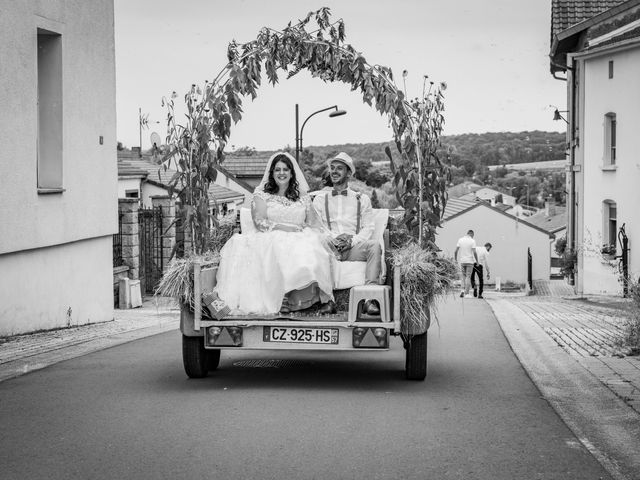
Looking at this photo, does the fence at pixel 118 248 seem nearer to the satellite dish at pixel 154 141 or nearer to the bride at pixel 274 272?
the satellite dish at pixel 154 141

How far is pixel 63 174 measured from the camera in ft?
55.3

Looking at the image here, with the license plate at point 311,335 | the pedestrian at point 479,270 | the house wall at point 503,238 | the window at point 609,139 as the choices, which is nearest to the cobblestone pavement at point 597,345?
the license plate at point 311,335

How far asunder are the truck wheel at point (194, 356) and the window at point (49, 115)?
25.5 ft

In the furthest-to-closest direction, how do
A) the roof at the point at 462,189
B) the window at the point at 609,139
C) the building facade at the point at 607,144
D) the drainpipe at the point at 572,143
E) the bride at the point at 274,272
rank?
the roof at the point at 462,189
the drainpipe at the point at 572,143
the window at the point at 609,139
the building facade at the point at 607,144
the bride at the point at 274,272

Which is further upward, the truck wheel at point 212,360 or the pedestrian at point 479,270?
the truck wheel at point 212,360

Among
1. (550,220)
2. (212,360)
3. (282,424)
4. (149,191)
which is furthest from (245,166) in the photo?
(550,220)

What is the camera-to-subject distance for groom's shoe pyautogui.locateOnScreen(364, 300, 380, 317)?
9.33m

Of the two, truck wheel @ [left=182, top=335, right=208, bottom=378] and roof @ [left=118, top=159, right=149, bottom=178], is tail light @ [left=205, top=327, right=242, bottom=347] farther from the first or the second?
roof @ [left=118, top=159, right=149, bottom=178]

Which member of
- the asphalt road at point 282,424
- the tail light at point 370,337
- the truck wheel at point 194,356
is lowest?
the asphalt road at point 282,424

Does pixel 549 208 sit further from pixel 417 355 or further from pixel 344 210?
pixel 417 355

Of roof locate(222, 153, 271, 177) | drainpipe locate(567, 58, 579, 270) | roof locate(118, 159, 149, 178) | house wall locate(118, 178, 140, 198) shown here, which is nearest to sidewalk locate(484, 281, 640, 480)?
drainpipe locate(567, 58, 579, 270)

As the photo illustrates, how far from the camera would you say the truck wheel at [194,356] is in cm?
967

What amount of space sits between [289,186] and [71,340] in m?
4.61

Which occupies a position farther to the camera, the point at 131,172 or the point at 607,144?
the point at 131,172
